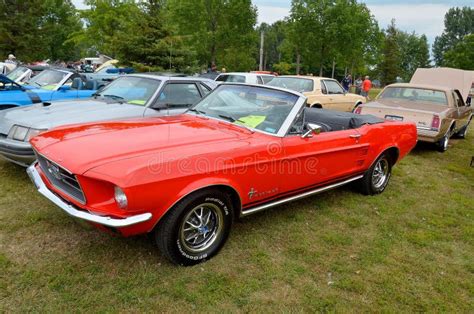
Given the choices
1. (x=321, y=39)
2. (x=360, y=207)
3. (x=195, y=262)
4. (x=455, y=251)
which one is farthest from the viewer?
(x=321, y=39)

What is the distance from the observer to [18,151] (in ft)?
15.3

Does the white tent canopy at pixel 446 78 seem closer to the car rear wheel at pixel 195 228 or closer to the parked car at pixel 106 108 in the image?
the parked car at pixel 106 108

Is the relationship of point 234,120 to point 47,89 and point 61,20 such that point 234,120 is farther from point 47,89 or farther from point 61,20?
Result: point 61,20

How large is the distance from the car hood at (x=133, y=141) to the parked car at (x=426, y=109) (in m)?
5.59

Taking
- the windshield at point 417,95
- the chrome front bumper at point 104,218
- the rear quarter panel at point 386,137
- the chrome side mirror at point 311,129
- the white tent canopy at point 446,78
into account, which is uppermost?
the white tent canopy at point 446,78

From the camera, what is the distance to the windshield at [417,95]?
29.5 feet

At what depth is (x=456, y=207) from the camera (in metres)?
5.28

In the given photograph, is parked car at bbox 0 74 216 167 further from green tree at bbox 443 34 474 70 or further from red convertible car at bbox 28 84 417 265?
green tree at bbox 443 34 474 70

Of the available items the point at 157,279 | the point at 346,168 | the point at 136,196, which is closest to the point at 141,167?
the point at 136,196

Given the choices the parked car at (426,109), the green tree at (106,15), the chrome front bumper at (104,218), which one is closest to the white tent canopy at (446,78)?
the parked car at (426,109)

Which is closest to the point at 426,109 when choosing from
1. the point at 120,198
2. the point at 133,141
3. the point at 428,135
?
the point at 428,135

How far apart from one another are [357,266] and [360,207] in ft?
5.25

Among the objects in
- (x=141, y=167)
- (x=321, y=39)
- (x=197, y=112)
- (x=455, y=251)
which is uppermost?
(x=321, y=39)

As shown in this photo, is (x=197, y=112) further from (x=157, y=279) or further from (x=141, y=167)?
(x=157, y=279)
